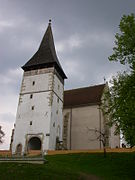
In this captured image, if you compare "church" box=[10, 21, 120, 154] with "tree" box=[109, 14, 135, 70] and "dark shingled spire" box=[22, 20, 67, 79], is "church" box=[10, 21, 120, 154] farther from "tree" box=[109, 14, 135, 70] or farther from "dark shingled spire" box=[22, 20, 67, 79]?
"tree" box=[109, 14, 135, 70]

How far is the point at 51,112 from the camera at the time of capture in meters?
33.1

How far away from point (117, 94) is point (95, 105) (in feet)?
69.2

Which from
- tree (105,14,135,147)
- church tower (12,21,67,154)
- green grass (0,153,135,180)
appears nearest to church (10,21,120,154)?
church tower (12,21,67,154)

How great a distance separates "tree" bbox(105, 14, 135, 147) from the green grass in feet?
11.0

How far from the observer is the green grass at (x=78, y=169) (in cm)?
1424

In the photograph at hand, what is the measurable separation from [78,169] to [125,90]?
24.1 ft

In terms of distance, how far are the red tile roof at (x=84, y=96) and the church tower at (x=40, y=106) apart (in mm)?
4175

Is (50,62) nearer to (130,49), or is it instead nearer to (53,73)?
(53,73)

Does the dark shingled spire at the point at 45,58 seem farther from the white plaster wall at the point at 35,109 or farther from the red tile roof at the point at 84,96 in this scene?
the red tile roof at the point at 84,96

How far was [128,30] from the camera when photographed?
57.7 ft

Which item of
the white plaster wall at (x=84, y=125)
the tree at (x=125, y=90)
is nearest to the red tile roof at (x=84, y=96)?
the white plaster wall at (x=84, y=125)

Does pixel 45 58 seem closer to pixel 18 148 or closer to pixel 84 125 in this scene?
pixel 84 125

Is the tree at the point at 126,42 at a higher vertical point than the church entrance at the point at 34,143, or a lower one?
higher

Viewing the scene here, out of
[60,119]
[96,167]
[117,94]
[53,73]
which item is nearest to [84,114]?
[60,119]
